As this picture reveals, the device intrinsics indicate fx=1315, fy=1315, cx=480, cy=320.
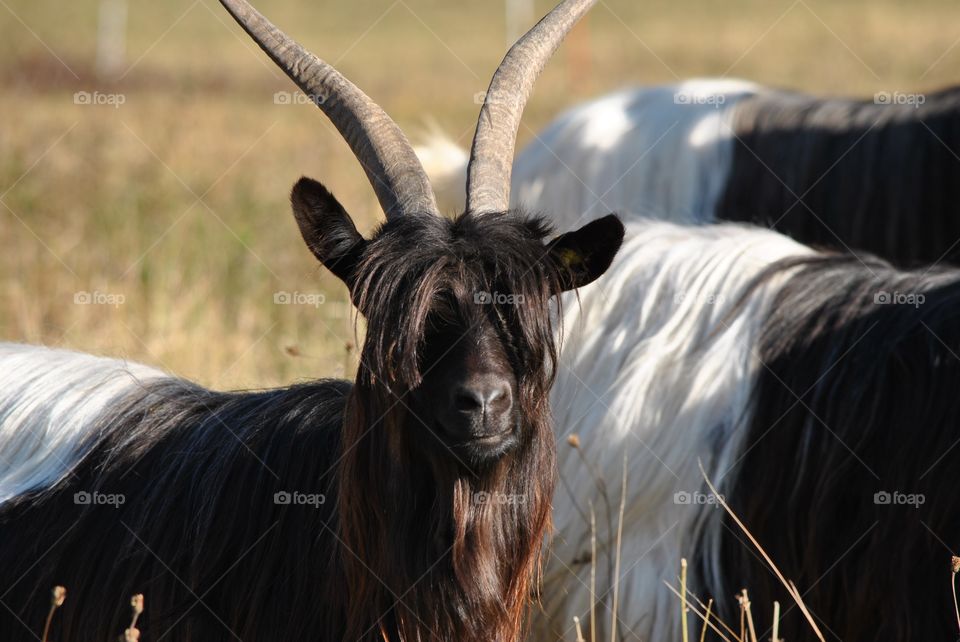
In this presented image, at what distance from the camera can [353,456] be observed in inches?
139

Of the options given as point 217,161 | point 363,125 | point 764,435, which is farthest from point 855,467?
point 217,161

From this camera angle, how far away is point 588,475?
493 centimetres

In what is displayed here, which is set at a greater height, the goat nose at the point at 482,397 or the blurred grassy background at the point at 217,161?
the blurred grassy background at the point at 217,161

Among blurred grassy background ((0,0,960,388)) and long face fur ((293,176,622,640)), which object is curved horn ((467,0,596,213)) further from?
blurred grassy background ((0,0,960,388))

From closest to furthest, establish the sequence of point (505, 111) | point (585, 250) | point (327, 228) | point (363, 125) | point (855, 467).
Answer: point (327, 228), point (585, 250), point (363, 125), point (505, 111), point (855, 467)

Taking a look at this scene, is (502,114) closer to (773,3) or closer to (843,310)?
(843,310)

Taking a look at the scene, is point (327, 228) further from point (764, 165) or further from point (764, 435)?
point (764, 165)

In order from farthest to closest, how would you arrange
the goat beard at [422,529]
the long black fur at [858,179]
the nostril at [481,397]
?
the long black fur at [858,179] → the goat beard at [422,529] → the nostril at [481,397]

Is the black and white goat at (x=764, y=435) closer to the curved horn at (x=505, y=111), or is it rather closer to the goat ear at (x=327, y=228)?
the curved horn at (x=505, y=111)

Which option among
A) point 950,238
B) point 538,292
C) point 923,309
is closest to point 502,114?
point 538,292

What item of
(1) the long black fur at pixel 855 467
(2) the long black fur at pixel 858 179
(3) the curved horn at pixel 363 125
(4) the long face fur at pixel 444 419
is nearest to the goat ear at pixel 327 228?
(4) the long face fur at pixel 444 419

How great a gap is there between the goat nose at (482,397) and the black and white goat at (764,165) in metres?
4.04

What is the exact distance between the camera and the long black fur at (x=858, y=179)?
7.32m

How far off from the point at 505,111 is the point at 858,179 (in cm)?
391
